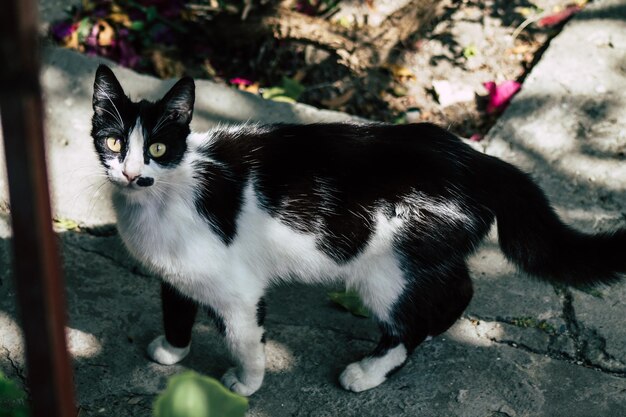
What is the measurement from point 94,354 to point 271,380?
0.62 meters

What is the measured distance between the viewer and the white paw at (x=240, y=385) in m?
2.42

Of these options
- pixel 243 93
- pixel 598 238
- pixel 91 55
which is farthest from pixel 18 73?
pixel 91 55

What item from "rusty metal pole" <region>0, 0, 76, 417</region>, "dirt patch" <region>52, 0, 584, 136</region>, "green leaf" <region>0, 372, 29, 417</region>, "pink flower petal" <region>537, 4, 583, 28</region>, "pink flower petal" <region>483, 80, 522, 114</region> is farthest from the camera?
"pink flower petal" <region>537, 4, 583, 28</region>

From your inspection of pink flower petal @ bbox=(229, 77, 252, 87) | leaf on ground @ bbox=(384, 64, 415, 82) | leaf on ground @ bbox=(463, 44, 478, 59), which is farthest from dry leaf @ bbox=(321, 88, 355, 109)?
leaf on ground @ bbox=(463, 44, 478, 59)

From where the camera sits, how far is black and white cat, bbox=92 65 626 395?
2.20 metres

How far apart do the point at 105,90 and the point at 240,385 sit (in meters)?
1.03

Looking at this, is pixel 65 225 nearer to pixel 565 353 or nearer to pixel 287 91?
pixel 287 91

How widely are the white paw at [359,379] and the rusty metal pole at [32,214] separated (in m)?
1.79

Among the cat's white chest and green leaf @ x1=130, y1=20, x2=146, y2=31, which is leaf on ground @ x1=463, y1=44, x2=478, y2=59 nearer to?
green leaf @ x1=130, y1=20, x2=146, y2=31

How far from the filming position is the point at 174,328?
247 centimetres

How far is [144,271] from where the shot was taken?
2.92 metres

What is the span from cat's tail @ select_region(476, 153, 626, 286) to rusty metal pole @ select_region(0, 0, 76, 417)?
5.70ft

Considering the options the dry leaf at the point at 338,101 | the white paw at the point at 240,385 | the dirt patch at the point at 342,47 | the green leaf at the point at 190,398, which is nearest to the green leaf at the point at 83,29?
the dirt patch at the point at 342,47

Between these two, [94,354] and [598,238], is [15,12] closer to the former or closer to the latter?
[598,238]
